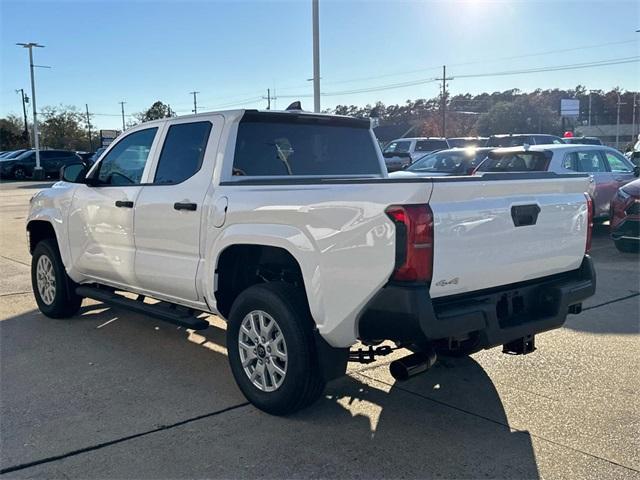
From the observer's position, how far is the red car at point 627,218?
9047 mm

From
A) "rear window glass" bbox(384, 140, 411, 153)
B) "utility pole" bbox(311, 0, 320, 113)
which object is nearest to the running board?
"utility pole" bbox(311, 0, 320, 113)

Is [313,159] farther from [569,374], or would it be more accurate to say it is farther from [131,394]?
[569,374]

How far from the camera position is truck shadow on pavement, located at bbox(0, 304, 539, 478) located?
11.0 feet

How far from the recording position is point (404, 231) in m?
3.21

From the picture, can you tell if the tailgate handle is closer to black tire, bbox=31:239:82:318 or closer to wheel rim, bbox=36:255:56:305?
black tire, bbox=31:239:82:318

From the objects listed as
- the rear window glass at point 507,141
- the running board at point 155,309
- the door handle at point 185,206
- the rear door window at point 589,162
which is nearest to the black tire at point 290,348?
the running board at point 155,309

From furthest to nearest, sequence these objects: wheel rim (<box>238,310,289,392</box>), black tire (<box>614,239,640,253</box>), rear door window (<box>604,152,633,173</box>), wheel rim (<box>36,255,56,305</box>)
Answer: rear door window (<box>604,152,633,173</box>)
black tire (<box>614,239,640,253</box>)
wheel rim (<box>36,255,56,305</box>)
wheel rim (<box>238,310,289,392</box>)

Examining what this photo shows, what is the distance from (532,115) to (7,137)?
6061 cm

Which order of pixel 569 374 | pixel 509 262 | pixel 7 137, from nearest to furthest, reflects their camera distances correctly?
pixel 509 262, pixel 569 374, pixel 7 137

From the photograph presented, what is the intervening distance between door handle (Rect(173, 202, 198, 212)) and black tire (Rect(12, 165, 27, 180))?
3706 cm

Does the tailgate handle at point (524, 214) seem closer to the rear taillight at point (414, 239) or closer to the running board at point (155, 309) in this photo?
the rear taillight at point (414, 239)

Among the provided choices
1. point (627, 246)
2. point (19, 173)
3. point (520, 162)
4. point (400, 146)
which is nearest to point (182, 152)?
point (627, 246)

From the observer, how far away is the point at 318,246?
3547 mm

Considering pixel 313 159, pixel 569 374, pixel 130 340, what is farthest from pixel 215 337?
pixel 569 374
